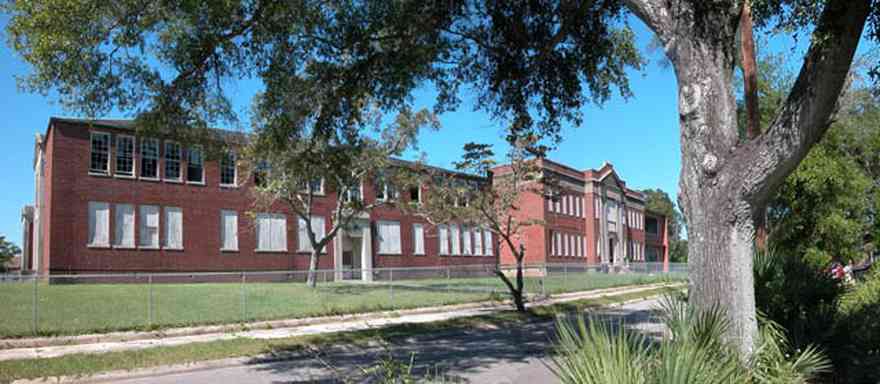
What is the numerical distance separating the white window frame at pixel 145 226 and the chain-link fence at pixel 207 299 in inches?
75.9

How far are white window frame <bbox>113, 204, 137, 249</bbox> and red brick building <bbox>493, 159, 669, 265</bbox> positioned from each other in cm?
2486

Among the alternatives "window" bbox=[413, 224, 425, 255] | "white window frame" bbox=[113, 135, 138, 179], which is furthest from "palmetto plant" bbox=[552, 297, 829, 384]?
"window" bbox=[413, 224, 425, 255]

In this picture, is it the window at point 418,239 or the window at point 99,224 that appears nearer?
the window at point 99,224

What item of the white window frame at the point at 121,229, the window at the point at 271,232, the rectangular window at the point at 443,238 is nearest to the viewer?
the white window frame at the point at 121,229

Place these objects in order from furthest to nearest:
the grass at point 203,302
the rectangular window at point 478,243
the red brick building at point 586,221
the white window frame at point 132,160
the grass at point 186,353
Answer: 1. the red brick building at point 586,221
2. the rectangular window at point 478,243
3. the white window frame at point 132,160
4. the grass at point 203,302
5. the grass at point 186,353

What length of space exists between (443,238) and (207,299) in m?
28.8

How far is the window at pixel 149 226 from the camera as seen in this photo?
114 feet

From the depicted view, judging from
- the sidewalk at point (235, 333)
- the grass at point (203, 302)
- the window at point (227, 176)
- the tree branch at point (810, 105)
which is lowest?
the sidewalk at point (235, 333)

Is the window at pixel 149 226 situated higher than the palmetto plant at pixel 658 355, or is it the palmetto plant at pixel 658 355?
the window at pixel 149 226

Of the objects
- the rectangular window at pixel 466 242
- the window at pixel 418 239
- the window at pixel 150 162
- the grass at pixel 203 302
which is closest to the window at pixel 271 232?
the window at pixel 150 162

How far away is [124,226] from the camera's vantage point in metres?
34.1

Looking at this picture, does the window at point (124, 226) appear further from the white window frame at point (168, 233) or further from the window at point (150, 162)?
the window at point (150, 162)

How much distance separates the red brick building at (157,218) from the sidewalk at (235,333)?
31.5 feet

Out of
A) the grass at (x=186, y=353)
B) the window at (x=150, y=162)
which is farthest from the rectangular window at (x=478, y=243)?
the grass at (x=186, y=353)
